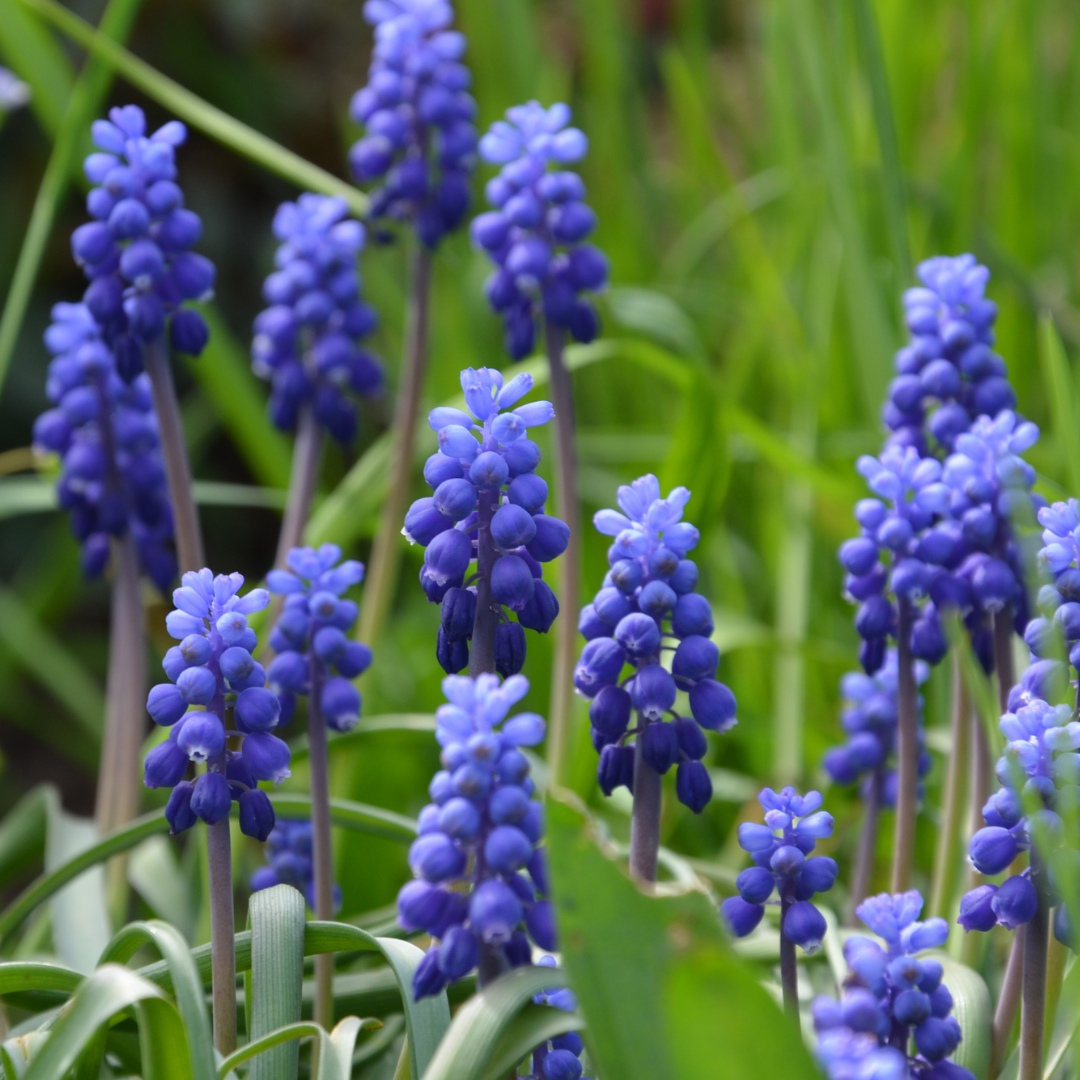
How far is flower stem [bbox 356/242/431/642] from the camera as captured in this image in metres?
3.33

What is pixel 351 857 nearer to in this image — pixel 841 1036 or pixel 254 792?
pixel 254 792

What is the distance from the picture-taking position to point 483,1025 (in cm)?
149

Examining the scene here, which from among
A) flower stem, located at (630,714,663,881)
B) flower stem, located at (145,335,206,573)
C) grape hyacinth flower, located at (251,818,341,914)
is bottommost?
grape hyacinth flower, located at (251,818,341,914)

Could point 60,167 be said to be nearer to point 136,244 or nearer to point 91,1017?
point 136,244

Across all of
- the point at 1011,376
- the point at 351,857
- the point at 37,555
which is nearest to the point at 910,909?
the point at 351,857

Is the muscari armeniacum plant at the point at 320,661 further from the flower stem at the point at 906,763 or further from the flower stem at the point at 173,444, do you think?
the flower stem at the point at 906,763

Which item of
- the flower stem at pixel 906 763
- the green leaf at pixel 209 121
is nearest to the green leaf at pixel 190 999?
the flower stem at pixel 906 763

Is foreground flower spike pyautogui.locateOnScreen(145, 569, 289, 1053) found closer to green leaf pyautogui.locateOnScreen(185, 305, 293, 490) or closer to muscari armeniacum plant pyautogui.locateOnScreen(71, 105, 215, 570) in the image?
muscari armeniacum plant pyautogui.locateOnScreen(71, 105, 215, 570)

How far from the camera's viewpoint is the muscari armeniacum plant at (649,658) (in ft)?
6.02

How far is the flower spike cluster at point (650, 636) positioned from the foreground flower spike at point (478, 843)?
1.03ft

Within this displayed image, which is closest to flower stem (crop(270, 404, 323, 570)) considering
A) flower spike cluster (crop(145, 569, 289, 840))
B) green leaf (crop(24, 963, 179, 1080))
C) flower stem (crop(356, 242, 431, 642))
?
flower stem (crop(356, 242, 431, 642))

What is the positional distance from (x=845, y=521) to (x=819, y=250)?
1388 mm

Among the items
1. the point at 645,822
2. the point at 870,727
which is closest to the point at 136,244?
the point at 645,822

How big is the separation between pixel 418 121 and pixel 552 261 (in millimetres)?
688
